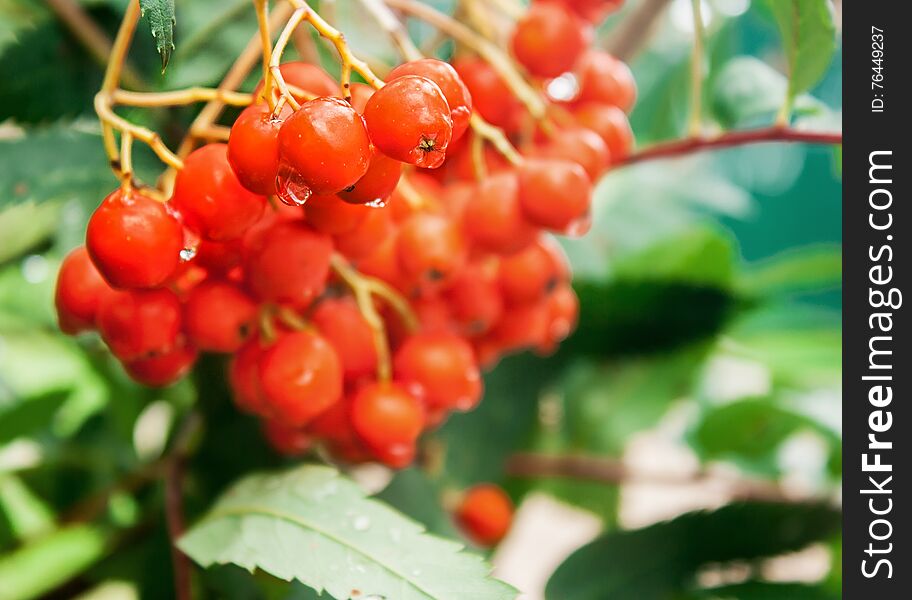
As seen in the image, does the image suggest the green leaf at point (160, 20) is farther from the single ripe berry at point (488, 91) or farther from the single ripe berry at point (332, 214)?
the single ripe berry at point (488, 91)

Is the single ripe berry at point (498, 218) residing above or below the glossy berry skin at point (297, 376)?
above

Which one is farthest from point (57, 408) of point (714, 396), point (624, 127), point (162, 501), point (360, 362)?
point (714, 396)

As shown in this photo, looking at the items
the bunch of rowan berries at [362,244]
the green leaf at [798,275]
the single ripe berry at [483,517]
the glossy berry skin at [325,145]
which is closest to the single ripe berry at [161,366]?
the bunch of rowan berries at [362,244]

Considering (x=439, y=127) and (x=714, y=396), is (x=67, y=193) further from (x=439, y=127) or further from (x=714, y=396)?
(x=714, y=396)

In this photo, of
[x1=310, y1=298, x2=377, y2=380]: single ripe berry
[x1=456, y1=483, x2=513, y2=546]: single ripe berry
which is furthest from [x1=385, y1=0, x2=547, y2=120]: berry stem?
[x1=456, y1=483, x2=513, y2=546]: single ripe berry

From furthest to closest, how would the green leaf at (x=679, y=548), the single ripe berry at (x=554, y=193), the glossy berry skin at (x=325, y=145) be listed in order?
the green leaf at (x=679, y=548), the single ripe berry at (x=554, y=193), the glossy berry skin at (x=325, y=145)

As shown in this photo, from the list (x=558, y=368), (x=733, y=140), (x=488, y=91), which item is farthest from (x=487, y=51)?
(x=558, y=368)

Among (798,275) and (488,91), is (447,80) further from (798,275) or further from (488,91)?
(798,275)
